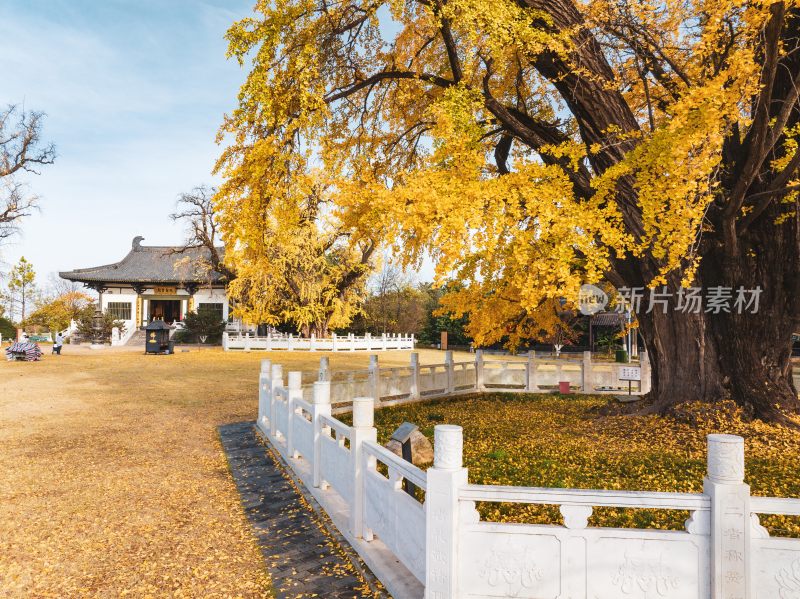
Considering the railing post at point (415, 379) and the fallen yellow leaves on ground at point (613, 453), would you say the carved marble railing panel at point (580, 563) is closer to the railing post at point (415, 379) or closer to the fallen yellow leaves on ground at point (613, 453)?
the fallen yellow leaves on ground at point (613, 453)

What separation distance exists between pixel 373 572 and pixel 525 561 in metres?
1.47

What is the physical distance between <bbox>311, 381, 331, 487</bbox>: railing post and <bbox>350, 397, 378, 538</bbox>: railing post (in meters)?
1.54

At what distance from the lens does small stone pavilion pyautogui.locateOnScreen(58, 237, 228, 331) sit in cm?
3969

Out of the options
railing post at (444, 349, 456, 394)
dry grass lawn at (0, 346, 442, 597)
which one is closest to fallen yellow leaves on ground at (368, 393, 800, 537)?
dry grass lawn at (0, 346, 442, 597)

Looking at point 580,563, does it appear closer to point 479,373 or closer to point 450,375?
point 450,375

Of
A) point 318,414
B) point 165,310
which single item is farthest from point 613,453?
point 165,310

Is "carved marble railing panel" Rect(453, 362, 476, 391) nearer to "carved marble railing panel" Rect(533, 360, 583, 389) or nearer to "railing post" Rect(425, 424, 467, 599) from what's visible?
"carved marble railing panel" Rect(533, 360, 583, 389)

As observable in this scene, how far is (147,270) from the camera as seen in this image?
41.8 metres

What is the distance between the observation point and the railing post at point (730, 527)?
9.43 ft

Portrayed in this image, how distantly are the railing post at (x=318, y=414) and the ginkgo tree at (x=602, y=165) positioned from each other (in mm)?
2394

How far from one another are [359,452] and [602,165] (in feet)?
22.2

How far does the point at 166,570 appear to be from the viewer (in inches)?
166

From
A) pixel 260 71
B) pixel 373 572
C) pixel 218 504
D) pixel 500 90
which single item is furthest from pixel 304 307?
pixel 373 572

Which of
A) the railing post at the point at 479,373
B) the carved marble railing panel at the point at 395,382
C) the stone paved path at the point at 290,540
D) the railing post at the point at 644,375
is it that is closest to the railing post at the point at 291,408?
the stone paved path at the point at 290,540
